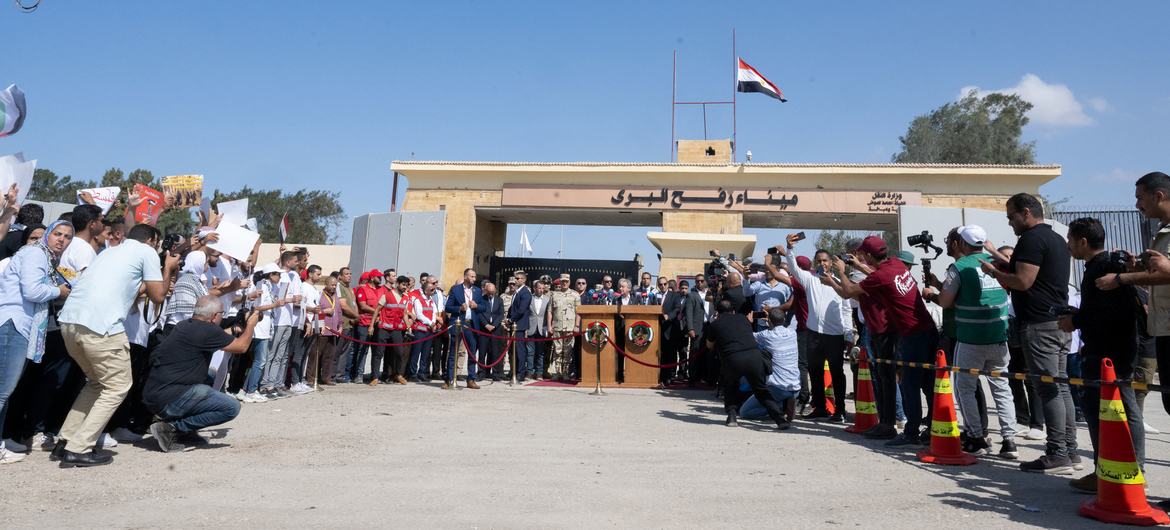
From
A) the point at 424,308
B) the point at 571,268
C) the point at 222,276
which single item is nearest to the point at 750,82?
the point at 571,268

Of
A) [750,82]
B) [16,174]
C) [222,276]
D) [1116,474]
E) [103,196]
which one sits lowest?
[1116,474]

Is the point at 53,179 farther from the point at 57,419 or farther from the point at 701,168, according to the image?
the point at 57,419

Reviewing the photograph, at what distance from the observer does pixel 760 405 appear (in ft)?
26.1

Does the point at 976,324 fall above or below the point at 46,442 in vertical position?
above

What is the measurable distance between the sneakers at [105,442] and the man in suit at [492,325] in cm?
715

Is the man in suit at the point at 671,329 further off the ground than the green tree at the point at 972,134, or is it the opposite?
the green tree at the point at 972,134

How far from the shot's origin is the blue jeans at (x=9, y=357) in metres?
4.87

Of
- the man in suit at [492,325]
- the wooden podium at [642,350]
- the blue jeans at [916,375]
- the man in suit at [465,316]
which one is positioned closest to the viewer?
the blue jeans at [916,375]

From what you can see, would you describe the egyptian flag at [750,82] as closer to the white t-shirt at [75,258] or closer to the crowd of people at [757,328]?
the crowd of people at [757,328]

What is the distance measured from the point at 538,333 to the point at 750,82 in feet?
57.0

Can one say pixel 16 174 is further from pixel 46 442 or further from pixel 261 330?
pixel 261 330

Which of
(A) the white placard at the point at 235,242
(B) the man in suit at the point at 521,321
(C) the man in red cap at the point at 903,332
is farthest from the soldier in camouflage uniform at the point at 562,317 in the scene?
(C) the man in red cap at the point at 903,332

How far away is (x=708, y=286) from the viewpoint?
1316 centimetres

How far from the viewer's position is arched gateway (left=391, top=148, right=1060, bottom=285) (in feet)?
81.9
